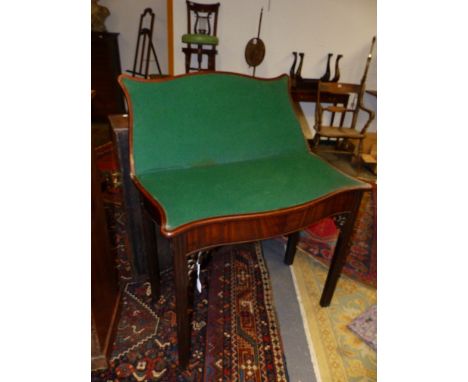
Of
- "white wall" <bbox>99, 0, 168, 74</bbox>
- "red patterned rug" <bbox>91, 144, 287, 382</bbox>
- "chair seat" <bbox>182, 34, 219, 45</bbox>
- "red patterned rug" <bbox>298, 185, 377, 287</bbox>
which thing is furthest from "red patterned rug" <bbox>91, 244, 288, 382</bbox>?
"white wall" <bbox>99, 0, 168, 74</bbox>

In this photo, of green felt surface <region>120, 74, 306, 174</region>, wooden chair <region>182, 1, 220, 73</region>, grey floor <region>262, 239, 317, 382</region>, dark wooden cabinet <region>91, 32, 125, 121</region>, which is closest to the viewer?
green felt surface <region>120, 74, 306, 174</region>

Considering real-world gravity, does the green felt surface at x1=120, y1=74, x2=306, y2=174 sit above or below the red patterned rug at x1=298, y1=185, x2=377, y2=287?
above

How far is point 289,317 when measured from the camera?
5.06ft

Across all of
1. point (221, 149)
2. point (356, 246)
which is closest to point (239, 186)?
point (221, 149)

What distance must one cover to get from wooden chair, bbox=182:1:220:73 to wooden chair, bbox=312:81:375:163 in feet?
Answer: 4.74

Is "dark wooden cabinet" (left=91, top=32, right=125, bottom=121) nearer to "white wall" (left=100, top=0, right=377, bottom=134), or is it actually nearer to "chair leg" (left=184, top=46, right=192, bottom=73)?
"white wall" (left=100, top=0, right=377, bottom=134)

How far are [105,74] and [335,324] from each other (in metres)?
4.28

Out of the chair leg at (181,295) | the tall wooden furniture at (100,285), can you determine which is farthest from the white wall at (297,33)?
the chair leg at (181,295)

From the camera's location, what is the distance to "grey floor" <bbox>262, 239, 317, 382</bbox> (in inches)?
50.9

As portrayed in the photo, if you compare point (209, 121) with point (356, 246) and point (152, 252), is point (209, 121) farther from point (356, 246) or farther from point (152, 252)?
point (356, 246)

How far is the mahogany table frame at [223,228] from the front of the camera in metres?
→ 0.95
